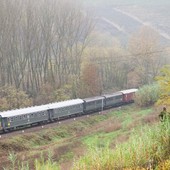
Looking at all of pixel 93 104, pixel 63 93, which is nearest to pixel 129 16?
pixel 63 93

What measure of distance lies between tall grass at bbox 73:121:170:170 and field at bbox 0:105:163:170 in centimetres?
1153

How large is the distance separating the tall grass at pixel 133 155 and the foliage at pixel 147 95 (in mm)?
38246

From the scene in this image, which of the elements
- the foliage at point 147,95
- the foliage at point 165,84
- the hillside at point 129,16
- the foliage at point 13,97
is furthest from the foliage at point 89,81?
the hillside at point 129,16

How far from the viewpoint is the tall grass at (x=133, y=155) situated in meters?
11.8

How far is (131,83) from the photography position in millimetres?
63719

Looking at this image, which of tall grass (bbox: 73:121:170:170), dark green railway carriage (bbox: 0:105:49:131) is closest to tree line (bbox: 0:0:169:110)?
dark green railway carriage (bbox: 0:105:49:131)

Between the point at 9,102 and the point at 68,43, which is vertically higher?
the point at 68,43

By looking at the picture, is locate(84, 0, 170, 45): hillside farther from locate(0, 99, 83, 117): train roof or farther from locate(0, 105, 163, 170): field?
locate(0, 105, 163, 170): field

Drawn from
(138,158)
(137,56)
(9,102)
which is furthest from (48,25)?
(138,158)

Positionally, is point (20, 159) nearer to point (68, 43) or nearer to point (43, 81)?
point (43, 81)

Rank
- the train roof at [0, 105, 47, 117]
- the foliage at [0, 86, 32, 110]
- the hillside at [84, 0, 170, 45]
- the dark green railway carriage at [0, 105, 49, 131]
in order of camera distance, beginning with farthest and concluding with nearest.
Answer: the hillside at [84, 0, 170, 45], the foliage at [0, 86, 32, 110], the train roof at [0, 105, 47, 117], the dark green railway carriage at [0, 105, 49, 131]

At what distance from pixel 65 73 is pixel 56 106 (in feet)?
55.7

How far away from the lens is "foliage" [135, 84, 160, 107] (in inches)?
2019

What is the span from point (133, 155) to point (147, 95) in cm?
3984
